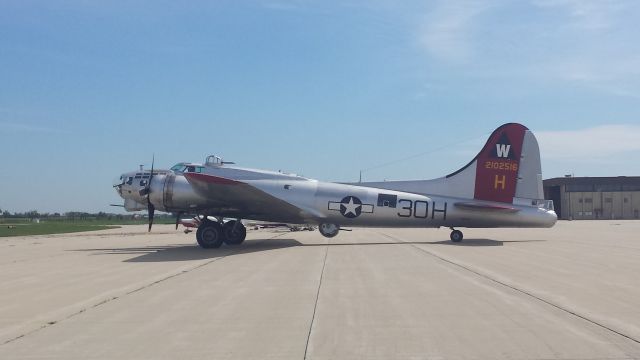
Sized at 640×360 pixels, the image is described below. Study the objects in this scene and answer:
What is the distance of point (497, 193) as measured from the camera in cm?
2747

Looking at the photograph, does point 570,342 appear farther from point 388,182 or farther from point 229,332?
point 388,182

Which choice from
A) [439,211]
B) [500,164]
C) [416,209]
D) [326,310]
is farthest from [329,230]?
[326,310]

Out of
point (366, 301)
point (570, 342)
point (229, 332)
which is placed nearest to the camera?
point (570, 342)

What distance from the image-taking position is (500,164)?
27.8m

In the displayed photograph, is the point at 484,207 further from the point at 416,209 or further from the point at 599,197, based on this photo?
the point at 599,197

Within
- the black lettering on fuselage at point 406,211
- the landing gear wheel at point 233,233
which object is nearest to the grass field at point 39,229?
the landing gear wheel at point 233,233

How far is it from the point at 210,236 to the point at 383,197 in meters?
8.48

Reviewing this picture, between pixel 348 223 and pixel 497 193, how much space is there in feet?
24.8

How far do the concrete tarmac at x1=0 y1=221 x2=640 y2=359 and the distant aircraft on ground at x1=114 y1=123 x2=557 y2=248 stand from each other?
8635mm

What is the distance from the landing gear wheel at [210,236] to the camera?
24.9 meters

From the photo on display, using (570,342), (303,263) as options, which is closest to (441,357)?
(570,342)

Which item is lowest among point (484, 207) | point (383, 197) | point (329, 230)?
point (329, 230)

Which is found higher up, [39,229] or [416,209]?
[416,209]

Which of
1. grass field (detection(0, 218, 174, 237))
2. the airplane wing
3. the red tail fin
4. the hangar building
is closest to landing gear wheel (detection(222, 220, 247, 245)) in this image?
the airplane wing
